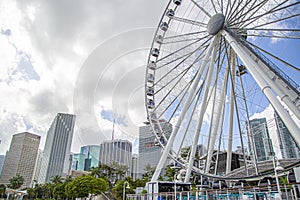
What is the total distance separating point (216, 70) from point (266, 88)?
8.51 metres

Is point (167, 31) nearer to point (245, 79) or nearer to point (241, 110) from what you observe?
point (245, 79)

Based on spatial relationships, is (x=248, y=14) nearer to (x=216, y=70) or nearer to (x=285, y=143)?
(x=216, y=70)

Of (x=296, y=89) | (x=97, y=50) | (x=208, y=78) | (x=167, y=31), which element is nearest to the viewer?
(x=296, y=89)

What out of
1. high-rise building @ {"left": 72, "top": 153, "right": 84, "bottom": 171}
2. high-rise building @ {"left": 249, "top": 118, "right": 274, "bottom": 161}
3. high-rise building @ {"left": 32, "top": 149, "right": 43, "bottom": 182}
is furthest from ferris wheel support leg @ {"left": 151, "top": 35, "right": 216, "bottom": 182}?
high-rise building @ {"left": 72, "top": 153, "right": 84, "bottom": 171}

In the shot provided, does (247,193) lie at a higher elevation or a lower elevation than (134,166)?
lower

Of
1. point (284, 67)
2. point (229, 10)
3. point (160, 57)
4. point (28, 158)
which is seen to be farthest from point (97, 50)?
point (28, 158)

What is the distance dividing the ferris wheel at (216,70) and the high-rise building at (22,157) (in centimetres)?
13461

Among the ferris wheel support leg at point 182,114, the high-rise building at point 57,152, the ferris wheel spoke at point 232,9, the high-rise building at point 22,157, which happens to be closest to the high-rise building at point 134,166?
the high-rise building at point 57,152

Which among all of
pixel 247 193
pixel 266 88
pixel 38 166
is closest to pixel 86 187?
pixel 247 193

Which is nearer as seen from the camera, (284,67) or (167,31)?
(284,67)

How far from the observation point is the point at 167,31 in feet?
76.9

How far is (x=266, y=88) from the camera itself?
12.2 m

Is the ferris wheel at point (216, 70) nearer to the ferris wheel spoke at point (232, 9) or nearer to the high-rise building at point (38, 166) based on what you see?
the ferris wheel spoke at point (232, 9)

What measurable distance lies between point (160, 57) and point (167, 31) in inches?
104
